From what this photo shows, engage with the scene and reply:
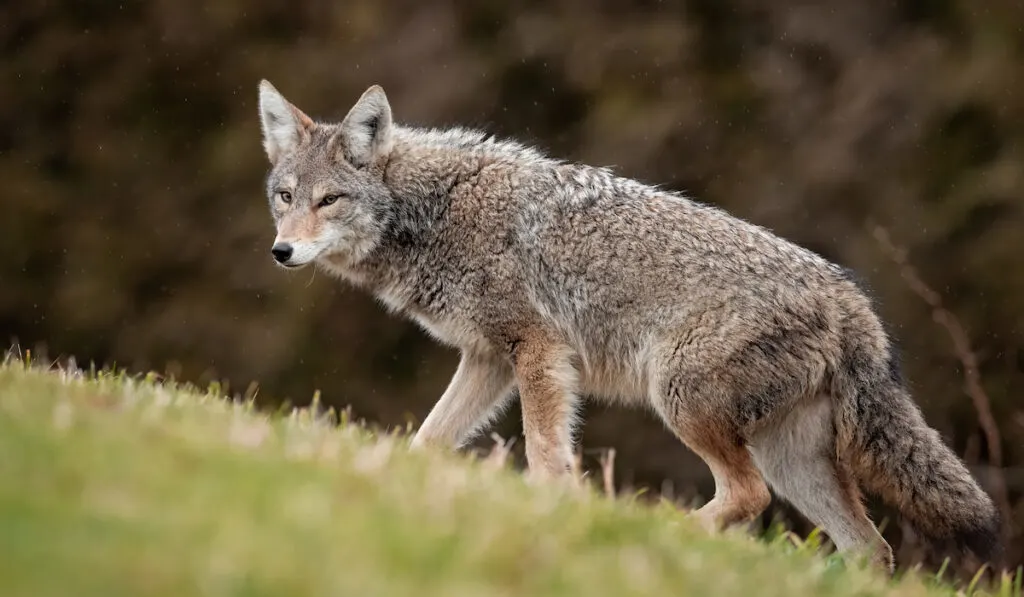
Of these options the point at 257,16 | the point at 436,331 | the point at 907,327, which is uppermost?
the point at 257,16

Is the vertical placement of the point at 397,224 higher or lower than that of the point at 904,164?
lower

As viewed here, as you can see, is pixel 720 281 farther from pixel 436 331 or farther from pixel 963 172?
pixel 963 172

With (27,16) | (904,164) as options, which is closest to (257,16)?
(27,16)

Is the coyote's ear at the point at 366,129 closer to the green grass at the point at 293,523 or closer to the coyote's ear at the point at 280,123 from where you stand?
the coyote's ear at the point at 280,123

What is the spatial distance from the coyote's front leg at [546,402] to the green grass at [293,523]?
160 centimetres

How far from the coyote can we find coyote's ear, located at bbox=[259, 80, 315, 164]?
8 centimetres

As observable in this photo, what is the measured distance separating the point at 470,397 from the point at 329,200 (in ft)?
4.05

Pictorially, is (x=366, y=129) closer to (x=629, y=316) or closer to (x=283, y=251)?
(x=283, y=251)

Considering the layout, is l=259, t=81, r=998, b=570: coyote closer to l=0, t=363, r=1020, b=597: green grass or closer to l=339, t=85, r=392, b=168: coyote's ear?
l=339, t=85, r=392, b=168: coyote's ear

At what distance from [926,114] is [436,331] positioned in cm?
1056

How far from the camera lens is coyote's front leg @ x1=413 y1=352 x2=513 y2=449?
6.89m

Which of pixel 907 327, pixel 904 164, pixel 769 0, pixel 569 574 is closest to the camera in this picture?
pixel 569 574

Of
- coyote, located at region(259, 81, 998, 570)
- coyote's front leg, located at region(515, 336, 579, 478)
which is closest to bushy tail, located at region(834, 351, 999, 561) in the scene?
coyote, located at region(259, 81, 998, 570)

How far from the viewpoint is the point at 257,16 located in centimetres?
1869
